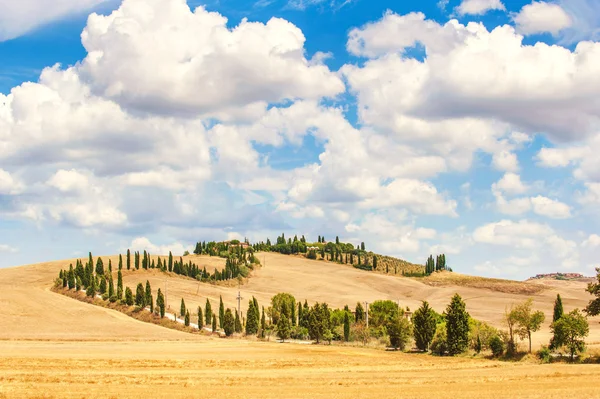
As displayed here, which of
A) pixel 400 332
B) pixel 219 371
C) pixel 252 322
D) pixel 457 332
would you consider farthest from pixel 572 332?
pixel 252 322

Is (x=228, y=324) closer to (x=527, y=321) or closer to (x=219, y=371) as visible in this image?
(x=527, y=321)

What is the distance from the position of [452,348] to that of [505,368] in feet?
62.1

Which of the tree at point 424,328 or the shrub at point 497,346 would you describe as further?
the tree at point 424,328

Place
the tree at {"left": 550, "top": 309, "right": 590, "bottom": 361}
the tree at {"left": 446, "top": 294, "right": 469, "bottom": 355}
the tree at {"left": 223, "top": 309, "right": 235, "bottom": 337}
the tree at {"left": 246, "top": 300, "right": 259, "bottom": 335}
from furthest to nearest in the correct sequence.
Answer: the tree at {"left": 246, "top": 300, "right": 259, "bottom": 335}, the tree at {"left": 223, "top": 309, "right": 235, "bottom": 337}, the tree at {"left": 446, "top": 294, "right": 469, "bottom": 355}, the tree at {"left": 550, "top": 309, "right": 590, "bottom": 361}

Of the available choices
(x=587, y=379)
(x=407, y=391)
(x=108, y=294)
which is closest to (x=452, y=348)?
(x=587, y=379)

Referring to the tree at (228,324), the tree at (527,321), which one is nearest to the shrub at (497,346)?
the tree at (527,321)

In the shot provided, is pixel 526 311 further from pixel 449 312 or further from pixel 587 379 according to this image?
pixel 587 379

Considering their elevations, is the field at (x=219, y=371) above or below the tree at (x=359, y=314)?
below

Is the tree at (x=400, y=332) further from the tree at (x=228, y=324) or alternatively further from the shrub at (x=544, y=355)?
the tree at (x=228, y=324)

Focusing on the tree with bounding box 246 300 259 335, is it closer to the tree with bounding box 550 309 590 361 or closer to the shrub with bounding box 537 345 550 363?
the shrub with bounding box 537 345 550 363

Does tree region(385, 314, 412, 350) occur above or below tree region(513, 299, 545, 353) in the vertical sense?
below

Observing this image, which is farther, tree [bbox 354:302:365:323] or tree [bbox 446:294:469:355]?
tree [bbox 354:302:365:323]

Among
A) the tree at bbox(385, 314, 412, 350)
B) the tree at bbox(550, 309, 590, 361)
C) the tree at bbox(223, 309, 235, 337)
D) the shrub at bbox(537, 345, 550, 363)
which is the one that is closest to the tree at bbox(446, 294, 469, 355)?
the shrub at bbox(537, 345, 550, 363)

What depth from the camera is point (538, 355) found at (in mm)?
68000
